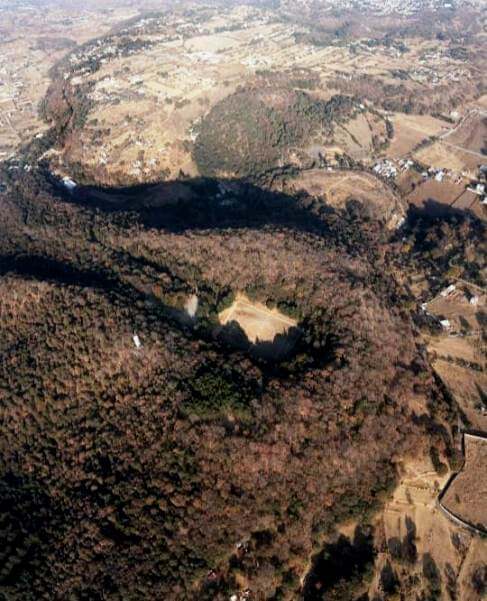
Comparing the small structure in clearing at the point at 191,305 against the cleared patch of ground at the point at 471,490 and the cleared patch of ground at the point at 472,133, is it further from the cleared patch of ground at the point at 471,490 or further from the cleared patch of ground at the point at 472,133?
the cleared patch of ground at the point at 472,133

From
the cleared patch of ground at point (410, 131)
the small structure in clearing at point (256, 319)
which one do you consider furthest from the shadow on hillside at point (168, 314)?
the cleared patch of ground at point (410, 131)

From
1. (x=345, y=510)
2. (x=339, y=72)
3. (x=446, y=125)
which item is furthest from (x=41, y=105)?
(x=345, y=510)

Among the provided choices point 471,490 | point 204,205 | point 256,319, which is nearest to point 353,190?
point 204,205

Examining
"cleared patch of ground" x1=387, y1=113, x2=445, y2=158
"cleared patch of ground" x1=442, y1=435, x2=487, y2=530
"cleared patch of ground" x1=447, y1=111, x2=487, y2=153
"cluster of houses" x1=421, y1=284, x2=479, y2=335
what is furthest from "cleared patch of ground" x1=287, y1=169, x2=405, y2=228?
"cleared patch of ground" x1=442, y1=435, x2=487, y2=530

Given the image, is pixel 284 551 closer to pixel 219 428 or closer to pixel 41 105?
pixel 219 428

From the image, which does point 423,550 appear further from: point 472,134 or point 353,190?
point 472,134
